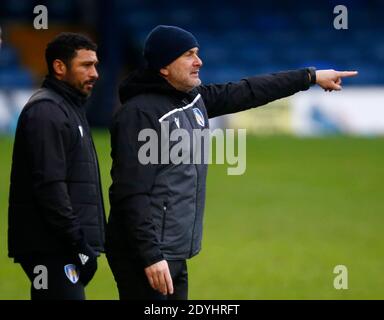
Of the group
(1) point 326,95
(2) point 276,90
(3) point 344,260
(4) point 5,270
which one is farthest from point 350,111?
(2) point 276,90

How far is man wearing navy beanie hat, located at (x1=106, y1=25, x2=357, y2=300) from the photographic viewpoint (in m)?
5.94

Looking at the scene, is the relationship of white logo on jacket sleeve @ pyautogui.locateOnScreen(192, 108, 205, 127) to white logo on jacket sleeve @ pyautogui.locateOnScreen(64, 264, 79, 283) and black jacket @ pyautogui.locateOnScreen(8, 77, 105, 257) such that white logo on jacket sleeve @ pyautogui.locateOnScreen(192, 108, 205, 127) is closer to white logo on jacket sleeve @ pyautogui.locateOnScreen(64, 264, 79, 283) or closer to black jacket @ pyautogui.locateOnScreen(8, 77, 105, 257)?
black jacket @ pyautogui.locateOnScreen(8, 77, 105, 257)

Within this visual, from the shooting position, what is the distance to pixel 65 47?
21.7 ft

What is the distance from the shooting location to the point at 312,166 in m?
19.7

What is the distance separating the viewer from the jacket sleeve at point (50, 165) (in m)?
6.23

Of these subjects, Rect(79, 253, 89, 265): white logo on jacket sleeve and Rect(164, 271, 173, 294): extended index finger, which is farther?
Rect(79, 253, 89, 265): white logo on jacket sleeve

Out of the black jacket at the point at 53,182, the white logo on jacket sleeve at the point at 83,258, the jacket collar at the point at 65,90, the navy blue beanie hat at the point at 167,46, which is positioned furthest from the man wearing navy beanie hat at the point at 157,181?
the jacket collar at the point at 65,90

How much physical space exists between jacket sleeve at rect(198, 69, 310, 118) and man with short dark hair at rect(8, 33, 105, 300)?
84cm

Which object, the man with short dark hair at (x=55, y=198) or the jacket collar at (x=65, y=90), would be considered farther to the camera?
the jacket collar at (x=65, y=90)

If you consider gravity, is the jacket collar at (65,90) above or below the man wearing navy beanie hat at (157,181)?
above

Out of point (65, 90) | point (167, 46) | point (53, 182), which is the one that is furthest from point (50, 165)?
point (167, 46)

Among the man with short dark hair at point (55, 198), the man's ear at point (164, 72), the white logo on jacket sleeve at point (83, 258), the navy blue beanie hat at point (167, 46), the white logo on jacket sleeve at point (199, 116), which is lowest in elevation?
the white logo on jacket sleeve at point (83, 258)

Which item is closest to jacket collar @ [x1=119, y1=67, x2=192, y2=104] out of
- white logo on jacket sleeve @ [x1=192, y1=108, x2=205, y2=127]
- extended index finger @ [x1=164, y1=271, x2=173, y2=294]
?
white logo on jacket sleeve @ [x1=192, y1=108, x2=205, y2=127]

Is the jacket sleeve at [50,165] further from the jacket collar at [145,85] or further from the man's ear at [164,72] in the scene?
the man's ear at [164,72]
